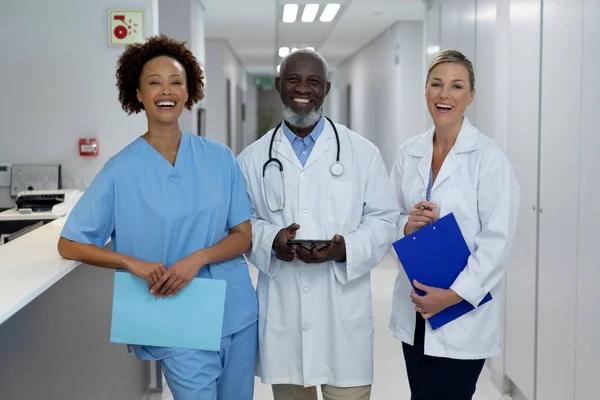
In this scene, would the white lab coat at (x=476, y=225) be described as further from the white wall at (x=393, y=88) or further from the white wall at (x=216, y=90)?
the white wall at (x=216, y=90)

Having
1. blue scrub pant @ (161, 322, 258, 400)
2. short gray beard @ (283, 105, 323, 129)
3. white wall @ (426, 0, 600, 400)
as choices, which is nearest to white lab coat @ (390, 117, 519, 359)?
short gray beard @ (283, 105, 323, 129)

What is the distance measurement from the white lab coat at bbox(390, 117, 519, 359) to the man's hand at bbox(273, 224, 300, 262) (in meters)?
0.39

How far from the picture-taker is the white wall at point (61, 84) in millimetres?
3760

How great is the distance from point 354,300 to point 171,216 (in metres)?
0.60

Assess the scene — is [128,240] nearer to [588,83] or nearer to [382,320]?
[588,83]

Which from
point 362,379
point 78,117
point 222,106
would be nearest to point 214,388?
point 362,379

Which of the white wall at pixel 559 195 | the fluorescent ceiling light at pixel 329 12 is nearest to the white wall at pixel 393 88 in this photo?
the fluorescent ceiling light at pixel 329 12

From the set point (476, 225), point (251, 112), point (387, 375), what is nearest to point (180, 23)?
point (387, 375)

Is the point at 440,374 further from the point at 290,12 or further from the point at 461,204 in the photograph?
the point at 290,12

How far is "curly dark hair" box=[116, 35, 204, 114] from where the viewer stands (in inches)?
77.4

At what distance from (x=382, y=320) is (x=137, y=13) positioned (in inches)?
97.5

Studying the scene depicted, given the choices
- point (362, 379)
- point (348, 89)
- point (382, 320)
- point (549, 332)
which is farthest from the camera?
point (348, 89)

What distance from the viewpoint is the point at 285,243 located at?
1970mm

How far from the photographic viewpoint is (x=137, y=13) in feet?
12.2
